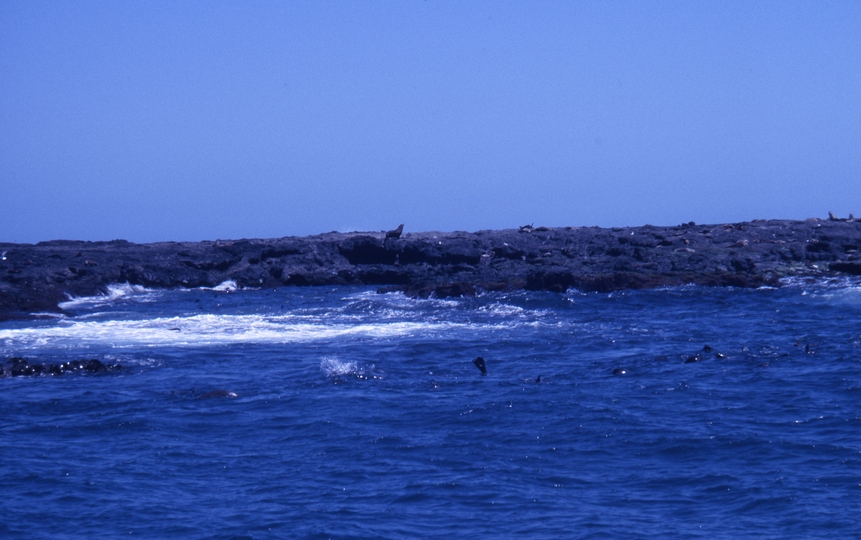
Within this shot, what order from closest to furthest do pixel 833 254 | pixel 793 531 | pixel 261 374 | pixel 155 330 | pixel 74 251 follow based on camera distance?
pixel 793 531 → pixel 261 374 → pixel 155 330 → pixel 833 254 → pixel 74 251

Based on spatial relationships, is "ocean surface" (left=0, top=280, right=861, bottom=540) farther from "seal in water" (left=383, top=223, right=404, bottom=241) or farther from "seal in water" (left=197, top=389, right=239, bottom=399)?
"seal in water" (left=383, top=223, right=404, bottom=241)

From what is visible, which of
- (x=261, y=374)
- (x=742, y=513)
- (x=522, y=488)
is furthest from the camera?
(x=261, y=374)

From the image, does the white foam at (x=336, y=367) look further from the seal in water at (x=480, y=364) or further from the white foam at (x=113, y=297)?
the white foam at (x=113, y=297)

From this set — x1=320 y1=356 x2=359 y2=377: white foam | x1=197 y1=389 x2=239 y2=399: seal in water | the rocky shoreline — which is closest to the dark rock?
the rocky shoreline

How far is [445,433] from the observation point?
1191 centimetres

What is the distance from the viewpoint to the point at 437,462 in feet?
34.5

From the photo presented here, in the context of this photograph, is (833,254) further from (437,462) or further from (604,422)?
(437,462)

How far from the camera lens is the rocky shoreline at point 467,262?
3066 cm

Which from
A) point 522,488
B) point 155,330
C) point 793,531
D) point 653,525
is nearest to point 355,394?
point 522,488

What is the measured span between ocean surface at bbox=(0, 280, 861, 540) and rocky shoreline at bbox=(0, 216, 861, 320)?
7.45m

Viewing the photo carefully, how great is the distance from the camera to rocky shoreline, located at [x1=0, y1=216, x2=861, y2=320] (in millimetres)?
30656

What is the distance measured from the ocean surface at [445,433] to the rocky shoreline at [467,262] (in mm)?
7453

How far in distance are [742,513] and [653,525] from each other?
106 centimetres

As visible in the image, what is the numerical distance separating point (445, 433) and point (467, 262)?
2633 centimetres
